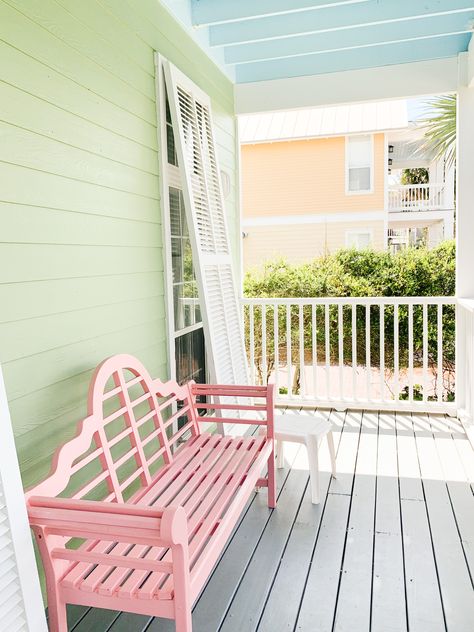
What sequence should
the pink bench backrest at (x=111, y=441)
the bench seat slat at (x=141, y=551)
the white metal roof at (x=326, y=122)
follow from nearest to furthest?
the bench seat slat at (x=141, y=551) → the pink bench backrest at (x=111, y=441) → the white metal roof at (x=326, y=122)

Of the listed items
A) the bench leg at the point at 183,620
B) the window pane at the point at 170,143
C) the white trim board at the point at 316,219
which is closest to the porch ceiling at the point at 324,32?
the window pane at the point at 170,143

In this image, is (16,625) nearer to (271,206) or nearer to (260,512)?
(260,512)

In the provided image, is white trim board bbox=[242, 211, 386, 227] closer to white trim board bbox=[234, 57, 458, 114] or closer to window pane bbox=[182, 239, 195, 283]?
white trim board bbox=[234, 57, 458, 114]

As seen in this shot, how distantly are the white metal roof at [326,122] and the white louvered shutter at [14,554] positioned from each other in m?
8.50

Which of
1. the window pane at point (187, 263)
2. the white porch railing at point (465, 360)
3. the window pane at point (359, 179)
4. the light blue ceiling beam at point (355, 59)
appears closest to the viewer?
the window pane at point (187, 263)

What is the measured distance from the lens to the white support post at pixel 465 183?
4320 mm

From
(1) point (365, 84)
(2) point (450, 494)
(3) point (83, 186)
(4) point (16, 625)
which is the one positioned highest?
(1) point (365, 84)

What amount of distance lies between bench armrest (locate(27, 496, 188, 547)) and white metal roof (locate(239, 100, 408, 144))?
335 inches

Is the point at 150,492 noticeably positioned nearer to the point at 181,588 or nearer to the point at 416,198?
the point at 181,588

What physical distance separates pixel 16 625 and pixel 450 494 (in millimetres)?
2445

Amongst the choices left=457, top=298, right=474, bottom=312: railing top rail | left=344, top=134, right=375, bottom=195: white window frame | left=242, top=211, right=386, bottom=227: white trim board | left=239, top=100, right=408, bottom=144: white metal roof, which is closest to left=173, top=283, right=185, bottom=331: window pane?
left=457, top=298, right=474, bottom=312: railing top rail

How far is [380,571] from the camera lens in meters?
2.40

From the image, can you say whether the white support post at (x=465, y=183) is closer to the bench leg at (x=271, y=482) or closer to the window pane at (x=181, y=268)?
→ the bench leg at (x=271, y=482)

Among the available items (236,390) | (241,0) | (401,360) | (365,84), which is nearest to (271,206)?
(401,360)
